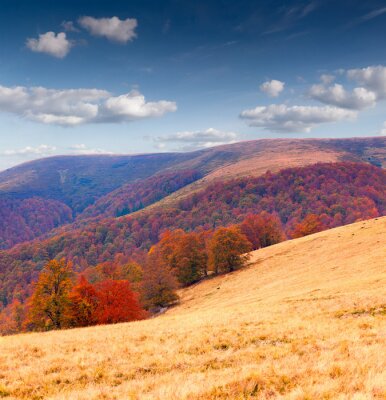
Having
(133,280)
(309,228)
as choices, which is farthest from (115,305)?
(309,228)

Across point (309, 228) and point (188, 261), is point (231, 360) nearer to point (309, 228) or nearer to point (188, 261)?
point (188, 261)

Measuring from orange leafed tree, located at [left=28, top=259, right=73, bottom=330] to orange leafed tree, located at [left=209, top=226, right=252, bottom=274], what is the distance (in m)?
35.5

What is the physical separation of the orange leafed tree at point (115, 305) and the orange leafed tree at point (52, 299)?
446cm

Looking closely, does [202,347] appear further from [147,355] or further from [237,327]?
[237,327]

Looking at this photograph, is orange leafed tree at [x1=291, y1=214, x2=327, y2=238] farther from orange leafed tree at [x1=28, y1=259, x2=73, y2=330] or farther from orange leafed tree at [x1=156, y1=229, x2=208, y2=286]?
orange leafed tree at [x1=28, y1=259, x2=73, y2=330]

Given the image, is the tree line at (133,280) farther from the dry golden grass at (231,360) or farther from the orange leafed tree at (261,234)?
the dry golden grass at (231,360)

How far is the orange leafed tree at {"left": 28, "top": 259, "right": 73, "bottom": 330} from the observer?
37312 mm

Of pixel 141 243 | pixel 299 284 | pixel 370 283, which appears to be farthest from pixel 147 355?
pixel 141 243

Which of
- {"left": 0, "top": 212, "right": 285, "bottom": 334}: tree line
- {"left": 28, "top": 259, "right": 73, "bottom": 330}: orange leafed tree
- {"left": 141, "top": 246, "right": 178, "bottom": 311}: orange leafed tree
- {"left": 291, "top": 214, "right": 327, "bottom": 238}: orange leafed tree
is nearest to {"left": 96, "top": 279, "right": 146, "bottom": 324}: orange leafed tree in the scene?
{"left": 0, "top": 212, "right": 285, "bottom": 334}: tree line

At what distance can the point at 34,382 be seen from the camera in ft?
32.1

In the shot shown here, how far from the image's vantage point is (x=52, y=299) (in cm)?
3716

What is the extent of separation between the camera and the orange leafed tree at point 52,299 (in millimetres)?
37312

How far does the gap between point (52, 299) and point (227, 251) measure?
38.3 meters

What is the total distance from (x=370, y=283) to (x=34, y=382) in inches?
989
